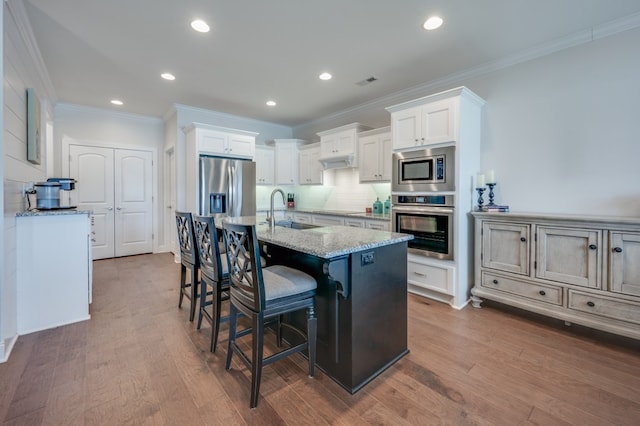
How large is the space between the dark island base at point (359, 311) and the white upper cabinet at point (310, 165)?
3.47m

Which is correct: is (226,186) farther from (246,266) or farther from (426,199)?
(246,266)

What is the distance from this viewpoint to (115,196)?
543cm

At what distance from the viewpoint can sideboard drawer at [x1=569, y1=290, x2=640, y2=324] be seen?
7.29 ft

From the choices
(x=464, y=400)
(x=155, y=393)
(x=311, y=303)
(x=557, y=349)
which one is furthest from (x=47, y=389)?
(x=557, y=349)

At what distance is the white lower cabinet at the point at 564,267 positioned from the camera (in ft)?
7.36

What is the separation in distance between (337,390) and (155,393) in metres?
1.13

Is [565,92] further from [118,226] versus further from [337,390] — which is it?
[118,226]

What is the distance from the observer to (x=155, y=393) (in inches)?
69.2

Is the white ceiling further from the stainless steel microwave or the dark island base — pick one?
the dark island base

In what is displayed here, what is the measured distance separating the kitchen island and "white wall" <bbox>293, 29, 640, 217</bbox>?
205 centimetres

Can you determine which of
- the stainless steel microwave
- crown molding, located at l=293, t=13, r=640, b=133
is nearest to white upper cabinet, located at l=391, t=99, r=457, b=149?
the stainless steel microwave

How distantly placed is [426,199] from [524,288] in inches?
50.7

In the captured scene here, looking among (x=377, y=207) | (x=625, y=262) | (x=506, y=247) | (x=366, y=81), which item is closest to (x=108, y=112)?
(x=366, y=81)

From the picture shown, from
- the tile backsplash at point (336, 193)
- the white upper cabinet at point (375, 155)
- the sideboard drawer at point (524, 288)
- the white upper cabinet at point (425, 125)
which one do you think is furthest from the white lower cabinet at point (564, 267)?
the tile backsplash at point (336, 193)
